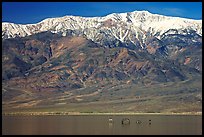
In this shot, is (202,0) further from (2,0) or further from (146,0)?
(2,0)

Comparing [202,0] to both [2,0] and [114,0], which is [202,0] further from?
[2,0]

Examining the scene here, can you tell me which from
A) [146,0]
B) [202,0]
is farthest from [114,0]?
[202,0]

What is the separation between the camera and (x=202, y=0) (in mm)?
11859

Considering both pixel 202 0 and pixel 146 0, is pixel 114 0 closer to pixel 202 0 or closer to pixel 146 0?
pixel 146 0

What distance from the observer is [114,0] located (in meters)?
12.3

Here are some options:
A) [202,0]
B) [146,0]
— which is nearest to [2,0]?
[146,0]

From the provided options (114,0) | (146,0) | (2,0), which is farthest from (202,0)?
(2,0)

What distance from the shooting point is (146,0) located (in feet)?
40.0

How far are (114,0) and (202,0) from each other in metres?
2.24

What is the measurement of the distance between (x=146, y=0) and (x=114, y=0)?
83cm

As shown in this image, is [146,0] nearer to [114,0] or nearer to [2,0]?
[114,0]

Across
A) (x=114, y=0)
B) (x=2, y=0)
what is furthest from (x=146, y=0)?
(x=2, y=0)
